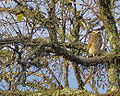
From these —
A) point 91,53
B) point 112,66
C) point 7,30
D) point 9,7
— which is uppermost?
point 9,7

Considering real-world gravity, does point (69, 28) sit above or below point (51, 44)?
above

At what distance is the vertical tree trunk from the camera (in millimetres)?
4289

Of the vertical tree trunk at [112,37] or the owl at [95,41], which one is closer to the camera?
the vertical tree trunk at [112,37]

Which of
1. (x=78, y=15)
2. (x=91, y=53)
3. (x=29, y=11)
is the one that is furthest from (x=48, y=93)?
(x=78, y=15)

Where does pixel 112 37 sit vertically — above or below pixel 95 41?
below

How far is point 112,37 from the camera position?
4430mm

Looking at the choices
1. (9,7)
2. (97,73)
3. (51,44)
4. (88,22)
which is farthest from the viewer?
(88,22)

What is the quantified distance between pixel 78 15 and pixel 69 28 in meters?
0.41

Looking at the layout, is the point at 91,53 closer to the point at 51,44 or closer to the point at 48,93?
the point at 48,93

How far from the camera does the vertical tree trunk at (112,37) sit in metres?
4.29

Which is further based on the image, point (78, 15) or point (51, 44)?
point (78, 15)

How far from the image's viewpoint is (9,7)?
13.6ft

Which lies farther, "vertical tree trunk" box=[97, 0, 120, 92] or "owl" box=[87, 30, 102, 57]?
"owl" box=[87, 30, 102, 57]

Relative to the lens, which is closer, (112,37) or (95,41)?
(112,37)
